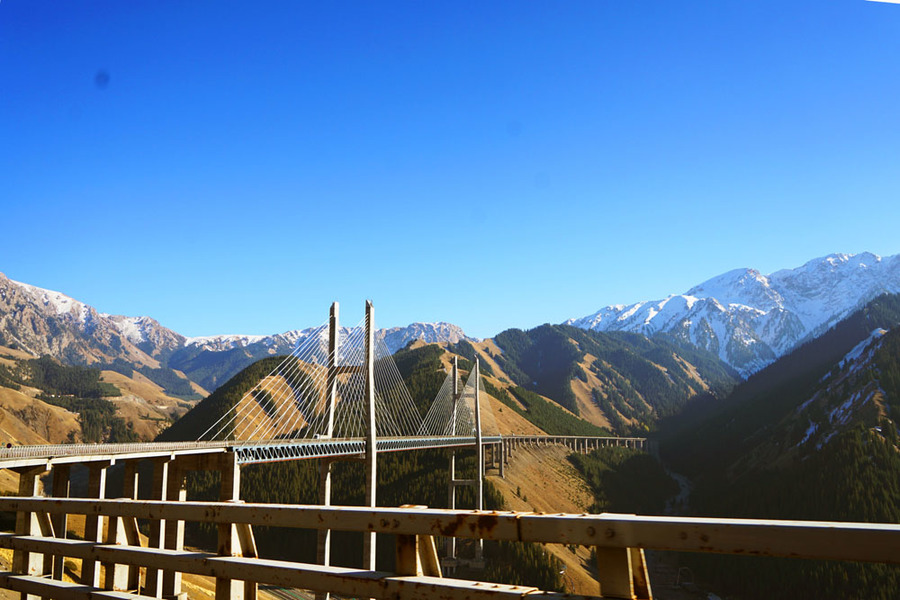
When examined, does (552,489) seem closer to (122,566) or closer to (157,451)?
(157,451)

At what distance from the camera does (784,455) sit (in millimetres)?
172750

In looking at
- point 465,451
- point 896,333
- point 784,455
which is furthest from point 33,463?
point 896,333

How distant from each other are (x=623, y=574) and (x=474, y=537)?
108 centimetres

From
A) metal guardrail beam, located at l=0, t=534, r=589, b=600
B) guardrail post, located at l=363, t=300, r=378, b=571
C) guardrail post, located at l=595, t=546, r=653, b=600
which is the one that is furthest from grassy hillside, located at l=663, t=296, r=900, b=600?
metal guardrail beam, located at l=0, t=534, r=589, b=600

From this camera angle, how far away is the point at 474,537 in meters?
4.88

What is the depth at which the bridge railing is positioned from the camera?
406 cm

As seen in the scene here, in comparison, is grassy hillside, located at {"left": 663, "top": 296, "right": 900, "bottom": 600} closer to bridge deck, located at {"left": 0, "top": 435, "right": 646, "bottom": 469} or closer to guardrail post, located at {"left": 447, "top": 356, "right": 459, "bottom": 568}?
guardrail post, located at {"left": 447, "top": 356, "right": 459, "bottom": 568}

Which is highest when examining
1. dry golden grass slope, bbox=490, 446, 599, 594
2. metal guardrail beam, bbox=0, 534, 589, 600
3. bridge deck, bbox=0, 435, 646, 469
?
metal guardrail beam, bbox=0, 534, 589, 600

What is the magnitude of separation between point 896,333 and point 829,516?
304ft

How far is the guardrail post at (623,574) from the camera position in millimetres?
4559

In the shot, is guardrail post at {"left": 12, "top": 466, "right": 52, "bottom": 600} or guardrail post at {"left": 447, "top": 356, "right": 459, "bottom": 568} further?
guardrail post at {"left": 447, "top": 356, "right": 459, "bottom": 568}

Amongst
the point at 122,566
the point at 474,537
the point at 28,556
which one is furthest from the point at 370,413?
the point at 474,537

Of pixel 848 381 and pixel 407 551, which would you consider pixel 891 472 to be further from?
pixel 407 551

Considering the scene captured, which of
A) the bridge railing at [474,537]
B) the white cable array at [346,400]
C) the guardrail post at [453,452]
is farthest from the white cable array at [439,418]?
the bridge railing at [474,537]
